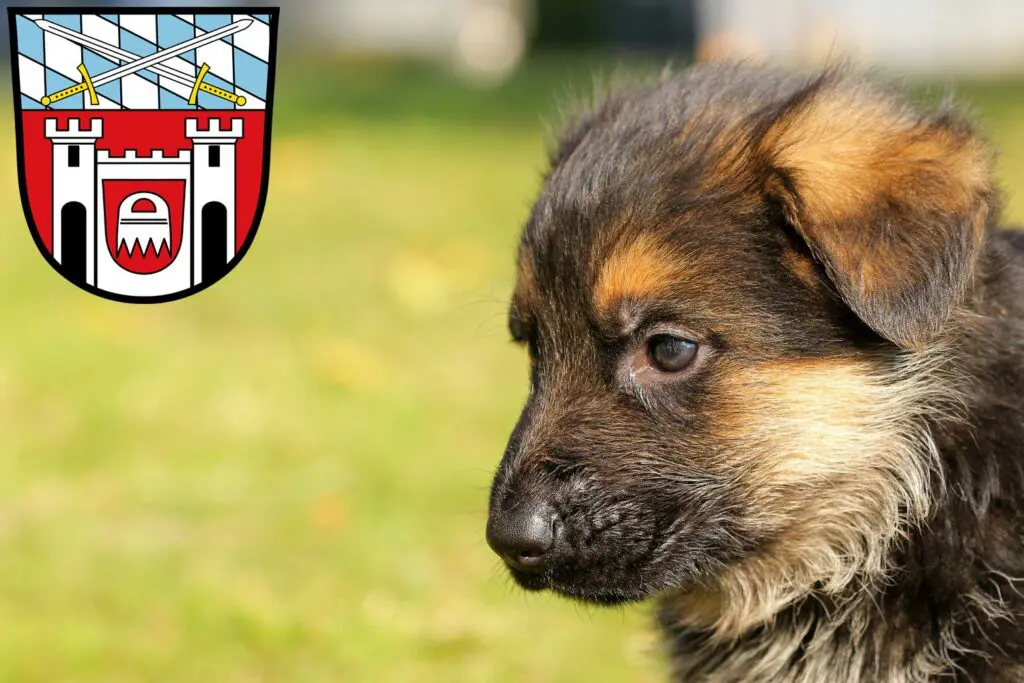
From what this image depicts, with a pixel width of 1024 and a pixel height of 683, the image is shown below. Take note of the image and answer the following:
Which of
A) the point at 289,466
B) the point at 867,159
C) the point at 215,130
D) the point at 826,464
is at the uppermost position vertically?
the point at 867,159

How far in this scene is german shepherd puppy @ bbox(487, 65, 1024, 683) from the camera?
3562mm

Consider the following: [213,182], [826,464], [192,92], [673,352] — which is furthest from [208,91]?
[826,464]

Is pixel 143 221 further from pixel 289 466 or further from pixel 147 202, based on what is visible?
pixel 289 466

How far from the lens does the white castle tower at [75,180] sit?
153 inches

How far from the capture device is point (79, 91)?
3.93 m

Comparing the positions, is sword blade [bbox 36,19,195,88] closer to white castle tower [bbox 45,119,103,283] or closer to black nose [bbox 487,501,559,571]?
white castle tower [bbox 45,119,103,283]

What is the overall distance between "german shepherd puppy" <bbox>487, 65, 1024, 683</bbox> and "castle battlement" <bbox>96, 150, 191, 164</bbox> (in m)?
1.11

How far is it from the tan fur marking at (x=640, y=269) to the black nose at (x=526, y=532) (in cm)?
62

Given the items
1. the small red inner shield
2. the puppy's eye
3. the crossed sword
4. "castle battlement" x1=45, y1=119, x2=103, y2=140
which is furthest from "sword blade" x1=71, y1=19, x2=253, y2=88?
the puppy's eye

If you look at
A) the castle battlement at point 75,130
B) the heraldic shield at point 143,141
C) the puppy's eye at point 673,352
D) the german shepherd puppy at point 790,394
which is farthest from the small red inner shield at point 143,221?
the puppy's eye at point 673,352

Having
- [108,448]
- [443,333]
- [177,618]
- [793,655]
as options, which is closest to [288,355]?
[443,333]

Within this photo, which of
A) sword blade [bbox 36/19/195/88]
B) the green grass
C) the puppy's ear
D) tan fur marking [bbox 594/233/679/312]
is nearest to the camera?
the puppy's ear

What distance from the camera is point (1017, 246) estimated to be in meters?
3.94

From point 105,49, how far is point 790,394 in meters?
2.17
